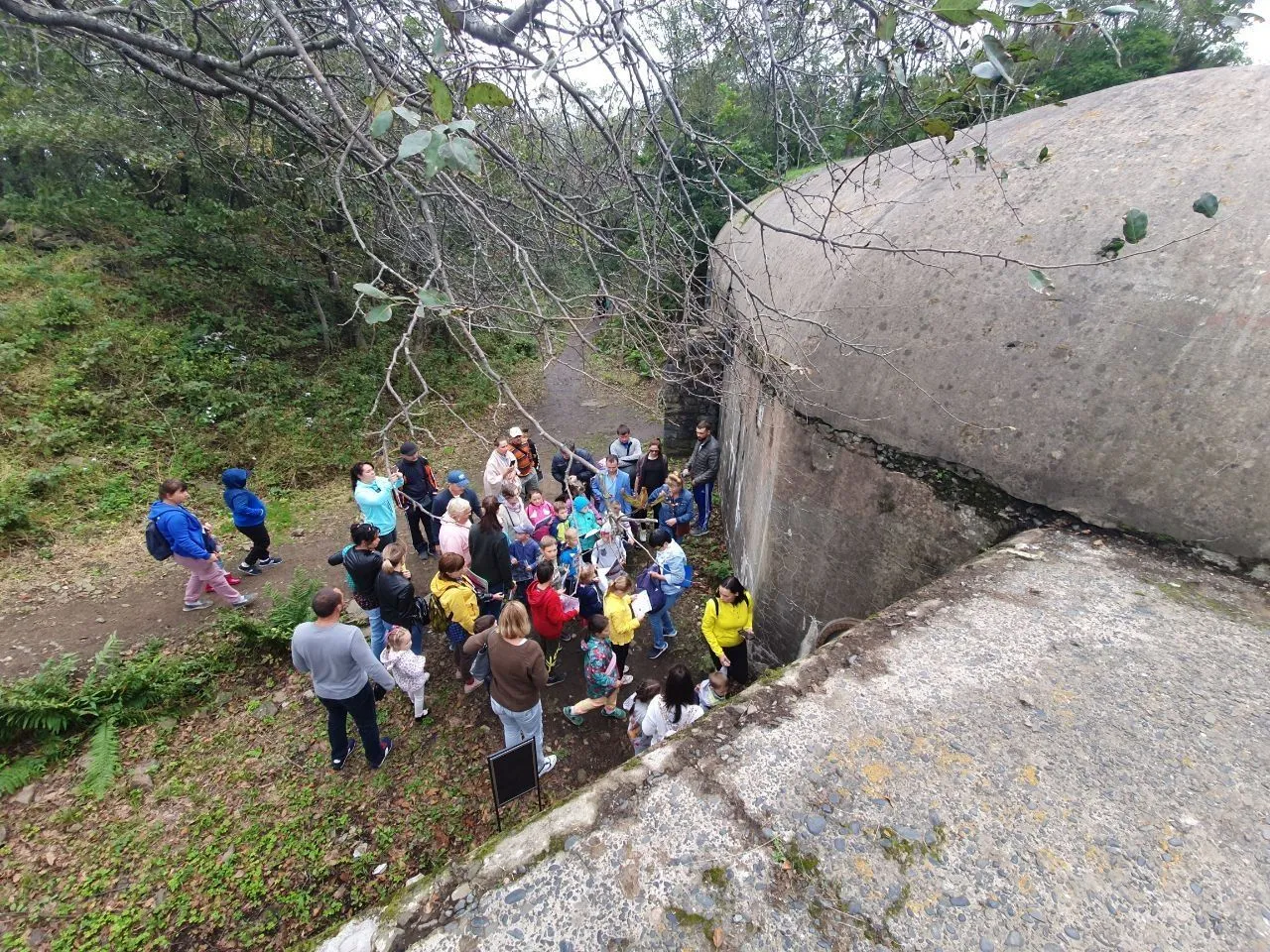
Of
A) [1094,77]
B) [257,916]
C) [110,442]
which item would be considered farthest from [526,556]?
[1094,77]

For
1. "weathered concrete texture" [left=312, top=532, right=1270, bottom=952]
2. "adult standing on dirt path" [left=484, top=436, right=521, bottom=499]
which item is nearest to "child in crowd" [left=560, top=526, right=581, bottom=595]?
"adult standing on dirt path" [left=484, top=436, right=521, bottom=499]

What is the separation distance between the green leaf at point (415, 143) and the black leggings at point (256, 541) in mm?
6415

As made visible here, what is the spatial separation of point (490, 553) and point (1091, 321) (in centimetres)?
472

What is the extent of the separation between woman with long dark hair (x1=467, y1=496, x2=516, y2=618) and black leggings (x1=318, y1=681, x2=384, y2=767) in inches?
51.2

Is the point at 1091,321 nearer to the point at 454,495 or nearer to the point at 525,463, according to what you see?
the point at 454,495

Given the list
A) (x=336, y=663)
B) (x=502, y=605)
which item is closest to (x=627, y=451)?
(x=502, y=605)

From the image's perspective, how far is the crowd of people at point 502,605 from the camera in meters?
3.71

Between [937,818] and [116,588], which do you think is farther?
[116,588]

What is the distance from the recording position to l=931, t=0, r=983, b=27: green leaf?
5.08 feet

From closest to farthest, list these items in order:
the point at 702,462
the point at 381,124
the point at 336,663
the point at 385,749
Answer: the point at 381,124
the point at 336,663
the point at 385,749
the point at 702,462

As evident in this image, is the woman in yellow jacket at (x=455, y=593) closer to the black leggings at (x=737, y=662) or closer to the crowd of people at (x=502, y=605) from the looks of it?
the crowd of people at (x=502, y=605)

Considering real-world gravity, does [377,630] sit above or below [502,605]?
below

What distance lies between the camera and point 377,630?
5.03 meters

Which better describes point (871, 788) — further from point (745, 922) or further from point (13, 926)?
point (13, 926)
